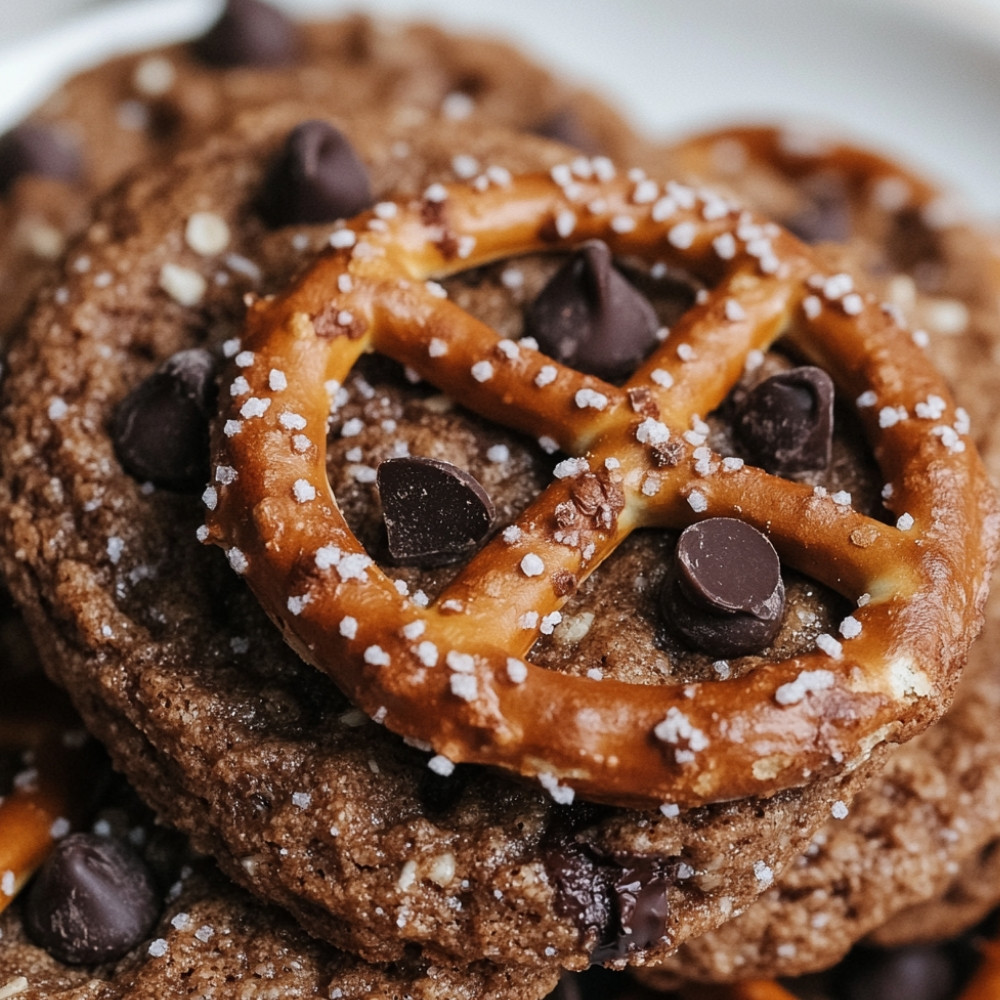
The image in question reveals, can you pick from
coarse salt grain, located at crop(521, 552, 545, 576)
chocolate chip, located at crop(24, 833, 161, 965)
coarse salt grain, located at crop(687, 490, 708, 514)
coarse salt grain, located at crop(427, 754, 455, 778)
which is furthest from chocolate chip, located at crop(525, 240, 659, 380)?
chocolate chip, located at crop(24, 833, 161, 965)

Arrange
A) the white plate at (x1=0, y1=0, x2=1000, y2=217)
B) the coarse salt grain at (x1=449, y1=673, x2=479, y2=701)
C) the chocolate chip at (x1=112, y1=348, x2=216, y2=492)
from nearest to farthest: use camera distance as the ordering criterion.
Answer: the coarse salt grain at (x1=449, y1=673, x2=479, y2=701)
the chocolate chip at (x1=112, y1=348, x2=216, y2=492)
the white plate at (x1=0, y1=0, x2=1000, y2=217)

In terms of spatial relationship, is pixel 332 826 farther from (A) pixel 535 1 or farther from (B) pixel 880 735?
(A) pixel 535 1

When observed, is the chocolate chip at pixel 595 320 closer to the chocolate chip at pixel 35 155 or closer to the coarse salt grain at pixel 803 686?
the coarse salt grain at pixel 803 686

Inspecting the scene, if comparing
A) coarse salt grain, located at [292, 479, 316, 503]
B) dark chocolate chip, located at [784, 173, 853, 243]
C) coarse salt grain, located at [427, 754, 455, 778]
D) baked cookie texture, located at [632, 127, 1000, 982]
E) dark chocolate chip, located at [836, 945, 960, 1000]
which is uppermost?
coarse salt grain, located at [292, 479, 316, 503]

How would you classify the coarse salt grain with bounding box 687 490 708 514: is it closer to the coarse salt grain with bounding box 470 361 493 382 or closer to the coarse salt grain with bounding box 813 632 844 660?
the coarse salt grain with bounding box 813 632 844 660

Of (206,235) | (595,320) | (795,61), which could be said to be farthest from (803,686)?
(795,61)

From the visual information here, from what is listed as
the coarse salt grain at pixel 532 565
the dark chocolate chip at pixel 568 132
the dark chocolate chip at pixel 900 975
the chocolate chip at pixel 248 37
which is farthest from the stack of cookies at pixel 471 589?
the chocolate chip at pixel 248 37
